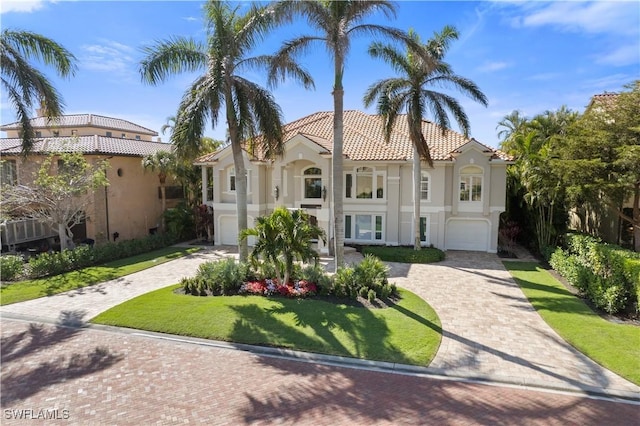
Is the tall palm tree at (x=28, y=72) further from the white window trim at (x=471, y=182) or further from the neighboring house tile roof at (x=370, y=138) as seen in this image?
the white window trim at (x=471, y=182)

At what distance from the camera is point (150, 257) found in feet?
75.2

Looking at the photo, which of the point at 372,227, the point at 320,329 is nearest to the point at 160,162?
the point at 372,227

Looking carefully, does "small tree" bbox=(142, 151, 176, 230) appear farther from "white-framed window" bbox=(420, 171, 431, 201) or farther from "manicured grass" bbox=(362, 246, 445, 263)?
"white-framed window" bbox=(420, 171, 431, 201)

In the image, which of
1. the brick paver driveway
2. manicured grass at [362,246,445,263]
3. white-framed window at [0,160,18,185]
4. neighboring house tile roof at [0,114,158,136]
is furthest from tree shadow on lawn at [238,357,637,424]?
neighboring house tile roof at [0,114,158,136]

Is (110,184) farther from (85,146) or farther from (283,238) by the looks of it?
(283,238)

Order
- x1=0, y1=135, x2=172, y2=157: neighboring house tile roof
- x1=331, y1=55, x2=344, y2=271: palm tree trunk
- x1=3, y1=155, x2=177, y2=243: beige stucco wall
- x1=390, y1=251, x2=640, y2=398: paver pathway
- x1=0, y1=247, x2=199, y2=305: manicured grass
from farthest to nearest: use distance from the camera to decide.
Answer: x1=3, y1=155, x2=177, y2=243: beige stucco wall, x1=0, y1=135, x2=172, y2=157: neighboring house tile roof, x1=0, y1=247, x2=199, y2=305: manicured grass, x1=331, y1=55, x2=344, y2=271: palm tree trunk, x1=390, y1=251, x2=640, y2=398: paver pathway

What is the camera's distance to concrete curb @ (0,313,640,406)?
8.30m

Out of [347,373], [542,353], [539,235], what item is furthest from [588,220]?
[347,373]

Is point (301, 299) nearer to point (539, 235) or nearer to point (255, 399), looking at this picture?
point (255, 399)

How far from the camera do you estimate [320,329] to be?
1158cm

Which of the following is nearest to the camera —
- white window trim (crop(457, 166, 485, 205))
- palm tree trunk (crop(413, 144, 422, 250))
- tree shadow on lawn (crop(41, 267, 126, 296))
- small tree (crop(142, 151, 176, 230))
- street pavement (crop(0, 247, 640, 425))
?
street pavement (crop(0, 247, 640, 425))

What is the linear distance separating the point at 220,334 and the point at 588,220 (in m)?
25.8

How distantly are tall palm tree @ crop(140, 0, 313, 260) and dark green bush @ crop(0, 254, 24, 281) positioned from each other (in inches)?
415

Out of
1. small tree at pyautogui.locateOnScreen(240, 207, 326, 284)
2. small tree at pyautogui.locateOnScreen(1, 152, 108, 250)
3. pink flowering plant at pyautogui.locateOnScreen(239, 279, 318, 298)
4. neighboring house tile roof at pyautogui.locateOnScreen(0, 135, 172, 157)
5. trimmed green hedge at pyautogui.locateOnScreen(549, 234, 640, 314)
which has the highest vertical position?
neighboring house tile roof at pyautogui.locateOnScreen(0, 135, 172, 157)
